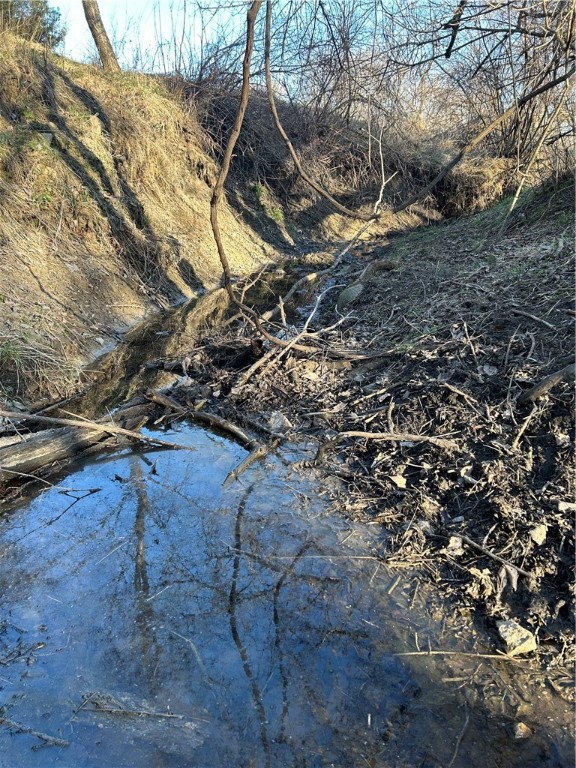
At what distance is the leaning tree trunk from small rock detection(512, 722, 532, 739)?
14.1 meters

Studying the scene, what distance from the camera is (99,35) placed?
1265 cm

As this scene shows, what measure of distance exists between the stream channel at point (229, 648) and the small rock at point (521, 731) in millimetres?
20

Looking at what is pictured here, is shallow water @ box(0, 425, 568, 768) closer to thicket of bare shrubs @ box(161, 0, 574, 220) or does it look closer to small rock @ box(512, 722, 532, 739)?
small rock @ box(512, 722, 532, 739)

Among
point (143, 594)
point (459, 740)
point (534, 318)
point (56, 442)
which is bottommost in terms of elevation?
point (459, 740)

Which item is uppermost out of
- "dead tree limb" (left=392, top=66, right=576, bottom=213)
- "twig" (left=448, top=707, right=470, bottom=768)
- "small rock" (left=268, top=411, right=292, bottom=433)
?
"dead tree limb" (left=392, top=66, right=576, bottom=213)

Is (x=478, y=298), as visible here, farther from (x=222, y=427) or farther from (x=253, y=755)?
(x=253, y=755)

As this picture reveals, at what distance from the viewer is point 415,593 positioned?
10.4 feet

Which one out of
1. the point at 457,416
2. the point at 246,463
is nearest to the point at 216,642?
the point at 246,463

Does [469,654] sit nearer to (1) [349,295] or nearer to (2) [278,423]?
(2) [278,423]

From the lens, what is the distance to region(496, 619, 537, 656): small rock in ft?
9.10

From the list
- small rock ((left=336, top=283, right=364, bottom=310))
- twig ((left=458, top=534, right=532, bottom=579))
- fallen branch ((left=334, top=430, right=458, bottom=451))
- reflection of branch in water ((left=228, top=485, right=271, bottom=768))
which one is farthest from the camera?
small rock ((left=336, top=283, right=364, bottom=310))

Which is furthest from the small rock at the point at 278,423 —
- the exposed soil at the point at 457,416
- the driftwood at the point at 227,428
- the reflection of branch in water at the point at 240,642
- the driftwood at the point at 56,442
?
the reflection of branch in water at the point at 240,642

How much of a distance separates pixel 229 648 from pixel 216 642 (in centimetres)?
8

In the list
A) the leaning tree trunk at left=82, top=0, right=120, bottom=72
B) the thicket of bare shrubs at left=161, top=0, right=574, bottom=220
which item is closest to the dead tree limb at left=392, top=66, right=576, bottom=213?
the thicket of bare shrubs at left=161, top=0, right=574, bottom=220
